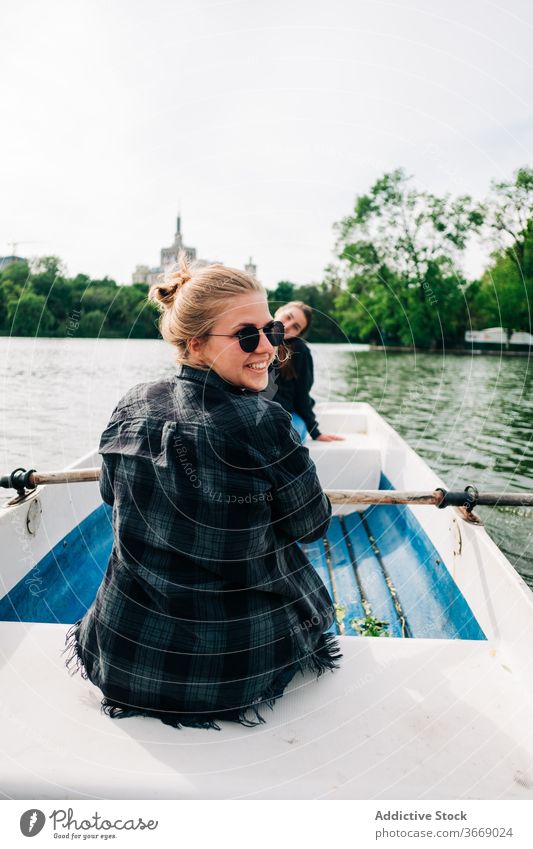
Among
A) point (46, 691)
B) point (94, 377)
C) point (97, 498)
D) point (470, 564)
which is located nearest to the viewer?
point (46, 691)

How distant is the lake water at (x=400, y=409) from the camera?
8.59 metres

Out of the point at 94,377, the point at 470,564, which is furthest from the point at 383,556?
the point at 94,377

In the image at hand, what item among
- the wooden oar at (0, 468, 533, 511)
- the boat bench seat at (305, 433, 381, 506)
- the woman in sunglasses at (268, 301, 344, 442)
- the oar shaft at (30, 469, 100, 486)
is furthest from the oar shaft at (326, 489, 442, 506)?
the boat bench seat at (305, 433, 381, 506)

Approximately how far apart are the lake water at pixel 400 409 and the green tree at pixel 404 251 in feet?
6.22

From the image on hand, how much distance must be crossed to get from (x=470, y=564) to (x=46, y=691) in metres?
1.86

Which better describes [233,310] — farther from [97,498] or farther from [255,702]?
[97,498]

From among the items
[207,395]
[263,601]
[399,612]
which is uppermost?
[207,395]

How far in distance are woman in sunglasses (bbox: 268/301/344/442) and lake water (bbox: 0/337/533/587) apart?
6.70 ft

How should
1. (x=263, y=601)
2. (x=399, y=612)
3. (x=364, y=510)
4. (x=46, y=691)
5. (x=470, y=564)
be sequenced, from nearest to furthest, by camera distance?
(x=263, y=601)
(x=46, y=691)
(x=470, y=564)
(x=399, y=612)
(x=364, y=510)

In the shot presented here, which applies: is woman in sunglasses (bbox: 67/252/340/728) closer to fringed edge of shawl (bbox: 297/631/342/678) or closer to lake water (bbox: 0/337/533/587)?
fringed edge of shawl (bbox: 297/631/342/678)

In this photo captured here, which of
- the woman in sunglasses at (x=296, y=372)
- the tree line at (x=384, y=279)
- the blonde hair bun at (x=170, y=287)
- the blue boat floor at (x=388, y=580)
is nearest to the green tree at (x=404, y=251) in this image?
the tree line at (x=384, y=279)

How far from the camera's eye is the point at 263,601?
155 cm

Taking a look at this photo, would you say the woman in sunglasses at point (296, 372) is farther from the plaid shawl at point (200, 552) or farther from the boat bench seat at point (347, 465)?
the plaid shawl at point (200, 552)

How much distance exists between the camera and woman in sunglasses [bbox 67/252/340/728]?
1417mm
